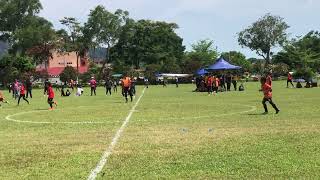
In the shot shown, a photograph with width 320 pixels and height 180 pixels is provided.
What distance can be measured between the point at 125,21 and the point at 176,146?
327ft

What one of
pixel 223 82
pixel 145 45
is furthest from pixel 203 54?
pixel 223 82

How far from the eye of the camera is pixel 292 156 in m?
10.6

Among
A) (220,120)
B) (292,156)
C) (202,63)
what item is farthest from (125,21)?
(292,156)

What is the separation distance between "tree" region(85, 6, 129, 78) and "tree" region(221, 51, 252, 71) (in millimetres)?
37916

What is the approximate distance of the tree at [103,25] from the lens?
105625 millimetres

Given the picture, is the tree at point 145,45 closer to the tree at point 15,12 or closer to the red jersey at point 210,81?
the tree at point 15,12

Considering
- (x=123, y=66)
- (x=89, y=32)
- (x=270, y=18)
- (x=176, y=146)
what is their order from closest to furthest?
(x=176, y=146)
(x=89, y=32)
(x=123, y=66)
(x=270, y=18)

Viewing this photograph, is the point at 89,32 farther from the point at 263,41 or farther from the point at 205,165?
the point at 205,165

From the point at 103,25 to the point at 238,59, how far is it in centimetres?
5229

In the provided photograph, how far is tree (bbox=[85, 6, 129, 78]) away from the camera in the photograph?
10562 centimetres

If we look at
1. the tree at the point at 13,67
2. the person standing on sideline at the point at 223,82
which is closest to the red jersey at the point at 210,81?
the person standing on sideline at the point at 223,82

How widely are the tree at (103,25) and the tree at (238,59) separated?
37.9 metres

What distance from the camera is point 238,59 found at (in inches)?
5807

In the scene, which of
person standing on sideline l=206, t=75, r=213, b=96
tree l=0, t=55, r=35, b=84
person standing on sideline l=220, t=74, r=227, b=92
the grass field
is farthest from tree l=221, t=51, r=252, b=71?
the grass field
